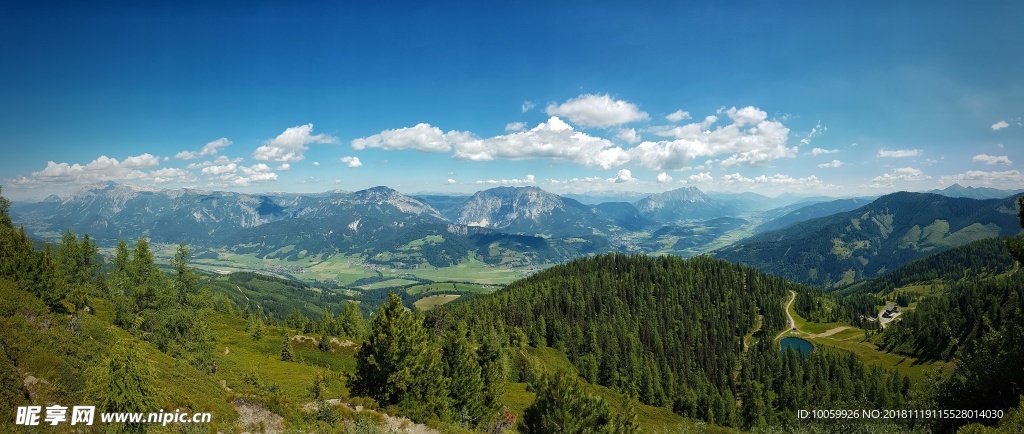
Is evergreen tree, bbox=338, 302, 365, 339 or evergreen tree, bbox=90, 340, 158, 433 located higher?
evergreen tree, bbox=90, 340, 158, 433

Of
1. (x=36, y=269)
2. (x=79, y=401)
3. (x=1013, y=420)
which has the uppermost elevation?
(x=36, y=269)

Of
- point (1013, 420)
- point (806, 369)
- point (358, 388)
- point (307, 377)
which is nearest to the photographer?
point (1013, 420)

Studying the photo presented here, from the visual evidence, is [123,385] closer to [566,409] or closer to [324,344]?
[566,409]

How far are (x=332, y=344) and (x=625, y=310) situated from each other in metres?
136

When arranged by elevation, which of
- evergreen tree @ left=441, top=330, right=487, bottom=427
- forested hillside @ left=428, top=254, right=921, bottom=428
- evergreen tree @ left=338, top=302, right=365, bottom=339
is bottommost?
forested hillside @ left=428, top=254, right=921, bottom=428

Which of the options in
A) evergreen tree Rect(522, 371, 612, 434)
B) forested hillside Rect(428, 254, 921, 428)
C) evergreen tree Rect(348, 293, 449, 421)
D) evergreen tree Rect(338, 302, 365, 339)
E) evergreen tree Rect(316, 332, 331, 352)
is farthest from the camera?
forested hillside Rect(428, 254, 921, 428)

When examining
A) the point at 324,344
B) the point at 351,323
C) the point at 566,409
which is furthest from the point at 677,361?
the point at 566,409

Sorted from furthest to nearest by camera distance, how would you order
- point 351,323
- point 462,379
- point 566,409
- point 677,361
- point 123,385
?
point 677,361, point 351,323, point 462,379, point 566,409, point 123,385

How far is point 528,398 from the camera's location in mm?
85625

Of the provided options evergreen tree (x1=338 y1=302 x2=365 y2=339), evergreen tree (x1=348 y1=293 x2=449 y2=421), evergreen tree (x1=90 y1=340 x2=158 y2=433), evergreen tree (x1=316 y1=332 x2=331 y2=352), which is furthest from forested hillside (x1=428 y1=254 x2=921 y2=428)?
evergreen tree (x1=90 y1=340 x2=158 y2=433)

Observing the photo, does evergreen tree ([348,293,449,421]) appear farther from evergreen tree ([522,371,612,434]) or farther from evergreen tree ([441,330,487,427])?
evergreen tree ([522,371,612,434])

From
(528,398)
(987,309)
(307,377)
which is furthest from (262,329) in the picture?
(987,309)

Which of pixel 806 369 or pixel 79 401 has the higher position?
pixel 79 401

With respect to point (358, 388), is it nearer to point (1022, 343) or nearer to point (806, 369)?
point (1022, 343)
